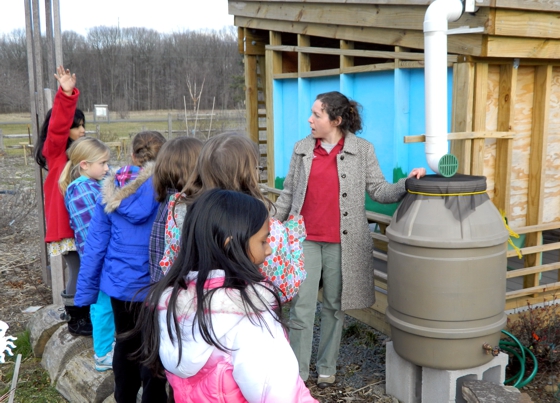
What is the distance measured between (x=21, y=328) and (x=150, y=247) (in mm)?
3181

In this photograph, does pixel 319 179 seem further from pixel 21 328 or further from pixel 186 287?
pixel 21 328

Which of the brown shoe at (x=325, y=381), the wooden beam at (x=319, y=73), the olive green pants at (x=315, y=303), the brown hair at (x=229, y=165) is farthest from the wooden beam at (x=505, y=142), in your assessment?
the brown hair at (x=229, y=165)

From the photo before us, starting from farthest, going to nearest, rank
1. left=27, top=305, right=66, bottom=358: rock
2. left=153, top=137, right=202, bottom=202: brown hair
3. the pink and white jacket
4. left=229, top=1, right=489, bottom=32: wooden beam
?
1. left=27, top=305, right=66, bottom=358: rock
2. left=229, top=1, right=489, bottom=32: wooden beam
3. left=153, top=137, right=202, bottom=202: brown hair
4. the pink and white jacket

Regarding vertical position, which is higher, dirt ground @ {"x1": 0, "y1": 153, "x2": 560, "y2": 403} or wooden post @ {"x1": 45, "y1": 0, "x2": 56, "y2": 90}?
wooden post @ {"x1": 45, "y1": 0, "x2": 56, "y2": 90}

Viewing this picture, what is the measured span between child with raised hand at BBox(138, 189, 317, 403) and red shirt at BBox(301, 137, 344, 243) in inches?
68.8

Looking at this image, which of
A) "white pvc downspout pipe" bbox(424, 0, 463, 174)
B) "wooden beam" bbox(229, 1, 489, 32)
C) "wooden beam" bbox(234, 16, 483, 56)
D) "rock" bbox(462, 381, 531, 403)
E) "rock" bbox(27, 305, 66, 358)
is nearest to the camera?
"rock" bbox(462, 381, 531, 403)

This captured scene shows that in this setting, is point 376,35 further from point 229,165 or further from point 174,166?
point 229,165

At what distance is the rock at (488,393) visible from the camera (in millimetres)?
3102

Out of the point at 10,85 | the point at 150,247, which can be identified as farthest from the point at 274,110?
the point at 10,85

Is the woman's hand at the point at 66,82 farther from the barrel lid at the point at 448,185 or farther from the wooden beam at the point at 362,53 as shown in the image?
the barrel lid at the point at 448,185

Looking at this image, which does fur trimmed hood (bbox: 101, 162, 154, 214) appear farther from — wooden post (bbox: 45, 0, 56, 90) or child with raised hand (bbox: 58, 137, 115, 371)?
wooden post (bbox: 45, 0, 56, 90)

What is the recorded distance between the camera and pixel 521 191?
14.1 feet

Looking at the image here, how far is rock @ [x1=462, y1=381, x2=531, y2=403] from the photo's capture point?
3102 mm

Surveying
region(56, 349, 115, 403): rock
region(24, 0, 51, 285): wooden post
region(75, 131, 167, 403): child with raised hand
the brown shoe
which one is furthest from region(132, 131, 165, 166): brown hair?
region(24, 0, 51, 285): wooden post
